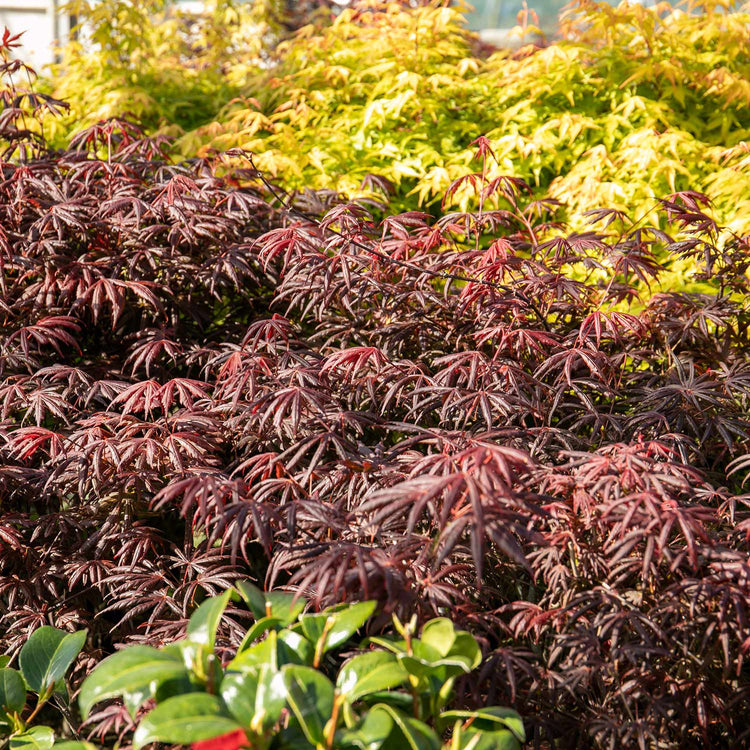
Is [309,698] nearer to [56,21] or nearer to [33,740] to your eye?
[33,740]

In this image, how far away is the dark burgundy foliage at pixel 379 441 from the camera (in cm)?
196

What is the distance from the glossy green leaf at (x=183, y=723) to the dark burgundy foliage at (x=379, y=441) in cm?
34

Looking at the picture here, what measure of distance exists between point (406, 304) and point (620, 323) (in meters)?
0.78

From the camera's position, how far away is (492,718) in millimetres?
1751

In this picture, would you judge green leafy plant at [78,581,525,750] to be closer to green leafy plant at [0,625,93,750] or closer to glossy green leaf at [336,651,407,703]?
glossy green leaf at [336,651,407,703]

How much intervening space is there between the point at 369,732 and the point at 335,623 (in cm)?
28

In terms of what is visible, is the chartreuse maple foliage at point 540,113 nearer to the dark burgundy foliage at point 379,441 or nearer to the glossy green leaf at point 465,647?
the dark burgundy foliage at point 379,441

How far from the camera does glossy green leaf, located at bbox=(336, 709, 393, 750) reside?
5.23 feet

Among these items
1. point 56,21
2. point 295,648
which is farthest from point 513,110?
point 56,21

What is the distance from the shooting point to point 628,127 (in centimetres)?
409

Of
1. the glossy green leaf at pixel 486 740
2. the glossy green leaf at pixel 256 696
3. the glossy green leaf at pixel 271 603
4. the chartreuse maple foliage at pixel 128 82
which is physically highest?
the chartreuse maple foliage at pixel 128 82

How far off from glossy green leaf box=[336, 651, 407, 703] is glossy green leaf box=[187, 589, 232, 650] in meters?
0.33

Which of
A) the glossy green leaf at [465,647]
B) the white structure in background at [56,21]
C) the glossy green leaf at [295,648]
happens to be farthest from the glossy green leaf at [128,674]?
the white structure in background at [56,21]

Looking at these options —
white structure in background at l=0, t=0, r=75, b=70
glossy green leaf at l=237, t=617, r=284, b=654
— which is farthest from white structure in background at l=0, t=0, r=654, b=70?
glossy green leaf at l=237, t=617, r=284, b=654
